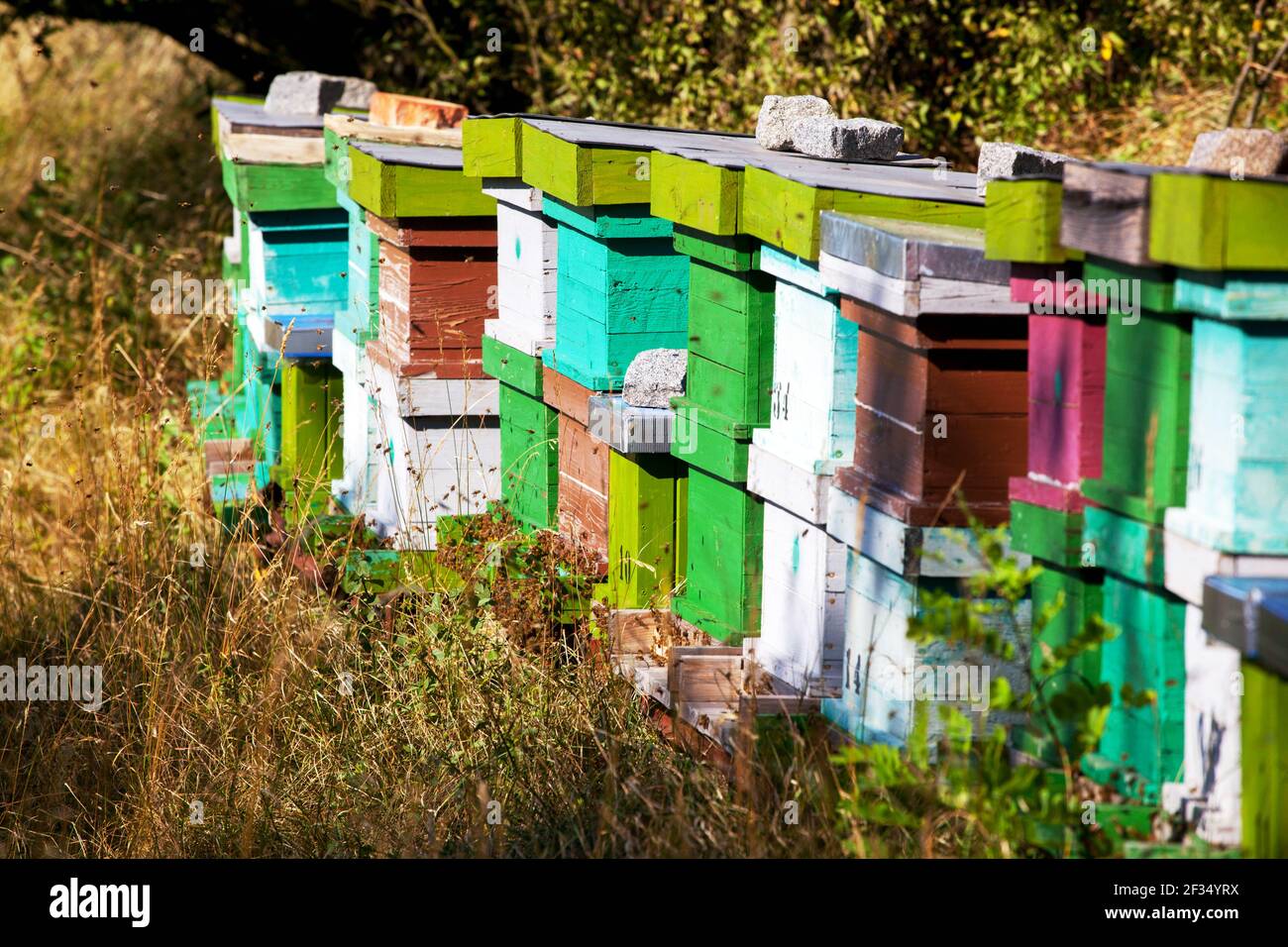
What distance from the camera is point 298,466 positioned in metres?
5.85

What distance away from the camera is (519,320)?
4.84 meters

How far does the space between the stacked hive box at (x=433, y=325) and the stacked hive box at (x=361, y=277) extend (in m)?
0.22

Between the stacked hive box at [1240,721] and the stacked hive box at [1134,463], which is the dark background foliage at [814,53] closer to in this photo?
the stacked hive box at [1134,463]

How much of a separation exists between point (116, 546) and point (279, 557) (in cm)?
55

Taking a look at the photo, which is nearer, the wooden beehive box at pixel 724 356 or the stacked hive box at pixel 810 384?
the stacked hive box at pixel 810 384

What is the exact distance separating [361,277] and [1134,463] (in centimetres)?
349

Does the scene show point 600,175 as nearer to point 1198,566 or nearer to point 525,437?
point 525,437

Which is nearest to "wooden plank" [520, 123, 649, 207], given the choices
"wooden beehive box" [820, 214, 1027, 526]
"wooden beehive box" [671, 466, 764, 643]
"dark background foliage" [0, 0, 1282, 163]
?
"wooden beehive box" [671, 466, 764, 643]

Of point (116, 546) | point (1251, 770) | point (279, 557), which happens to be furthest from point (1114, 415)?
point (116, 546)

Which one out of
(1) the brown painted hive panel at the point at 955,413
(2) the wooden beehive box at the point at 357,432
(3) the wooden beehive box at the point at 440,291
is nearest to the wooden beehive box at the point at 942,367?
(1) the brown painted hive panel at the point at 955,413

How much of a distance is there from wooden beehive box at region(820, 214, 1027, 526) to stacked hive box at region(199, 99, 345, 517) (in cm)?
304

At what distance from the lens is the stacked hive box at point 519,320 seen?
183 inches

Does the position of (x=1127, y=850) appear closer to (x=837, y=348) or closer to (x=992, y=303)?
(x=992, y=303)

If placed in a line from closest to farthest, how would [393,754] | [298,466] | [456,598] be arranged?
[393,754], [456,598], [298,466]
